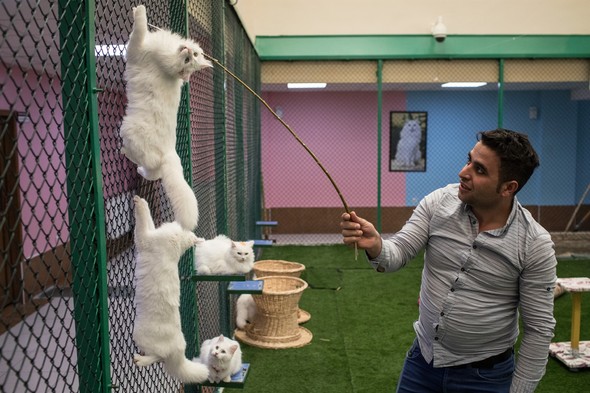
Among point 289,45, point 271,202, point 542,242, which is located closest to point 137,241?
point 542,242

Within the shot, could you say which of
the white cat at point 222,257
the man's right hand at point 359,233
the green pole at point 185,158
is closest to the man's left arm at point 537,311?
the man's right hand at point 359,233

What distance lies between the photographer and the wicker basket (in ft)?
14.7

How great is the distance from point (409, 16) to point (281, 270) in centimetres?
482

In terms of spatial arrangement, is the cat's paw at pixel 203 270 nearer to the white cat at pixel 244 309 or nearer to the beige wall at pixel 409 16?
the white cat at pixel 244 309

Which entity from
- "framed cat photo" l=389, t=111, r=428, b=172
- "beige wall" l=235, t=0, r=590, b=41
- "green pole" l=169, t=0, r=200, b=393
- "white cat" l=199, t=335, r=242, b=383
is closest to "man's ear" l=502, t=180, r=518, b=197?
"green pole" l=169, t=0, r=200, b=393

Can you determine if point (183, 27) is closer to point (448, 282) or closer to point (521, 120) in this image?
point (448, 282)

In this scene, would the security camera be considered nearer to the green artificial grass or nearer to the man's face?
the green artificial grass

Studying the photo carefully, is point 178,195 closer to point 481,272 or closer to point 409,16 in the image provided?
point 481,272

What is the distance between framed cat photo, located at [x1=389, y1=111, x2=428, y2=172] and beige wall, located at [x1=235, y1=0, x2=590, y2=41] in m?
1.98

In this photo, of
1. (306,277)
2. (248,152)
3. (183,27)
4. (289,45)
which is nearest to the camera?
(183,27)

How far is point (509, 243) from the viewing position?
75.6 inches

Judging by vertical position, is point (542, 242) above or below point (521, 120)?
below

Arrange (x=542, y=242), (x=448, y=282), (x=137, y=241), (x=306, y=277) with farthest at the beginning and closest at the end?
1. (x=306, y=277)
2. (x=448, y=282)
3. (x=542, y=242)
4. (x=137, y=241)

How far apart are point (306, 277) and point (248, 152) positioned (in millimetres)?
1884
